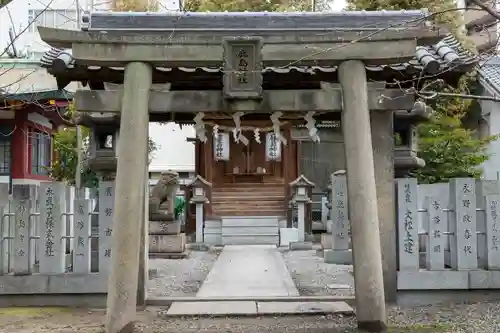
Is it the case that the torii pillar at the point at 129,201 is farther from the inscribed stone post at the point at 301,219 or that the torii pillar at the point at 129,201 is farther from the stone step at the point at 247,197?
the stone step at the point at 247,197

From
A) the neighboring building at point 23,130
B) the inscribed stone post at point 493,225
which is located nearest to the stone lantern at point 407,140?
the inscribed stone post at point 493,225

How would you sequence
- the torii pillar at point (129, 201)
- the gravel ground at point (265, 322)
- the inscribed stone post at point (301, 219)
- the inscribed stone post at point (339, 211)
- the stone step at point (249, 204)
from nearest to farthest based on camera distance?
the torii pillar at point (129, 201)
the gravel ground at point (265, 322)
the inscribed stone post at point (339, 211)
the inscribed stone post at point (301, 219)
the stone step at point (249, 204)

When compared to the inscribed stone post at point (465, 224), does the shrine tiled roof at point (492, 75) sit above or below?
above

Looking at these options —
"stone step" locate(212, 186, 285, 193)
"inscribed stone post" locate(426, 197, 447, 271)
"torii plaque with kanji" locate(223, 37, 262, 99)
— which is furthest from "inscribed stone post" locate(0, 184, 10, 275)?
"stone step" locate(212, 186, 285, 193)

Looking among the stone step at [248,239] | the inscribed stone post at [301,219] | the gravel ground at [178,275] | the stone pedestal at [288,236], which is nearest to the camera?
the gravel ground at [178,275]

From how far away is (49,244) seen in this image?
774 cm

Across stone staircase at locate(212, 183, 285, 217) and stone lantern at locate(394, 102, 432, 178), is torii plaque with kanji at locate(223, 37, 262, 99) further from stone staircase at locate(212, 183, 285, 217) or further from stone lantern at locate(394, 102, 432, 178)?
stone staircase at locate(212, 183, 285, 217)

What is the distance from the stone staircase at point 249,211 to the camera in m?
19.5

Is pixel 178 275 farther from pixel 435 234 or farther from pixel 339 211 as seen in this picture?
pixel 435 234

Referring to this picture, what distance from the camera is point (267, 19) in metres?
8.81

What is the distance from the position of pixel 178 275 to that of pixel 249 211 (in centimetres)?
924

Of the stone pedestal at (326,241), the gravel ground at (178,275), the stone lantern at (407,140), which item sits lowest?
the gravel ground at (178,275)

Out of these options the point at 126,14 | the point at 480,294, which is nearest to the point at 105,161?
the point at 126,14

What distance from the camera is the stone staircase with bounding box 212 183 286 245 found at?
19.5 metres
